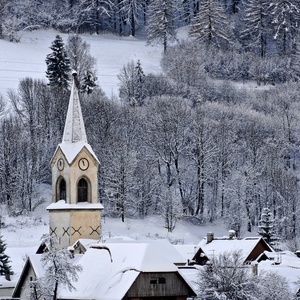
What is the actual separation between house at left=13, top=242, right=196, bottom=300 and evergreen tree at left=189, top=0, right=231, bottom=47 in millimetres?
83374

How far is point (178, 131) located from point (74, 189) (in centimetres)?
3531

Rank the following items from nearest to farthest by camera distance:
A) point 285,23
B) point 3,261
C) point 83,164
Result: point 83,164
point 3,261
point 285,23

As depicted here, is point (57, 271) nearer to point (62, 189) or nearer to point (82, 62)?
point (62, 189)

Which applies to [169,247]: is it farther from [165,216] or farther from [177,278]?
[165,216]

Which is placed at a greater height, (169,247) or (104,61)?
(104,61)

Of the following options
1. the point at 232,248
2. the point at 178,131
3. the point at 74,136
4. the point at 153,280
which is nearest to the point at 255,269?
the point at 153,280

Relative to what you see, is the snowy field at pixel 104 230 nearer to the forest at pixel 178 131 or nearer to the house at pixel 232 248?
the forest at pixel 178 131

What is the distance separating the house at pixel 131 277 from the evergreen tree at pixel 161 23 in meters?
82.9

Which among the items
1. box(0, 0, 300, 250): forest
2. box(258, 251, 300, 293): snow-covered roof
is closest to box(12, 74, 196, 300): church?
box(258, 251, 300, 293): snow-covered roof

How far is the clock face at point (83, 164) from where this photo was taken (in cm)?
7250

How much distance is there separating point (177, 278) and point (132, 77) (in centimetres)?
6979

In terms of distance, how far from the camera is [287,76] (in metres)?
137

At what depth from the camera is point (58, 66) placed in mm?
115812

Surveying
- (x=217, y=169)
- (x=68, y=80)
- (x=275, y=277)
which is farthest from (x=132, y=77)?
(x=275, y=277)
